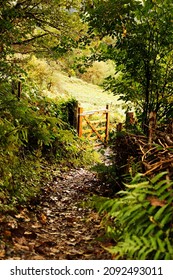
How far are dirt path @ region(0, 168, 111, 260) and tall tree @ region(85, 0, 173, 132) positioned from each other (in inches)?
68.2

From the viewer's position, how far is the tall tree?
5.14 metres

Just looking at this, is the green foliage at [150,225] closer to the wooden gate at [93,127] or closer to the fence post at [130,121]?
the fence post at [130,121]

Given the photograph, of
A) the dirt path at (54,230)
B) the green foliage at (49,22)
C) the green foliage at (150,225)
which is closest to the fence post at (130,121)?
the dirt path at (54,230)

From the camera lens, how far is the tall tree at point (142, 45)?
16.9 feet

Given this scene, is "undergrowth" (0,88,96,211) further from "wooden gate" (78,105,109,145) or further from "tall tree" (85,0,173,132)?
"wooden gate" (78,105,109,145)

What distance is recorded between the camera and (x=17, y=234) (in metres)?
4.03

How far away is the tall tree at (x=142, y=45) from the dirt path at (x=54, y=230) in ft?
5.68

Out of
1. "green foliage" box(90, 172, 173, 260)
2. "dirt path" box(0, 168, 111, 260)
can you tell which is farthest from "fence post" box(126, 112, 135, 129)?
"green foliage" box(90, 172, 173, 260)

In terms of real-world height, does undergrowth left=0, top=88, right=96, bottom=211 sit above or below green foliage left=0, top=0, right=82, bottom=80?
below

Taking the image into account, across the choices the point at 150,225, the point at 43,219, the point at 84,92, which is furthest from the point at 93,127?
the point at 84,92

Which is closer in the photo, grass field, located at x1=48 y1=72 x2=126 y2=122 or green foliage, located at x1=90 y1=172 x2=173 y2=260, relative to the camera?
green foliage, located at x1=90 y1=172 x2=173 y2=260

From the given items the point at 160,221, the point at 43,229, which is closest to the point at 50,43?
the point at 43,229
